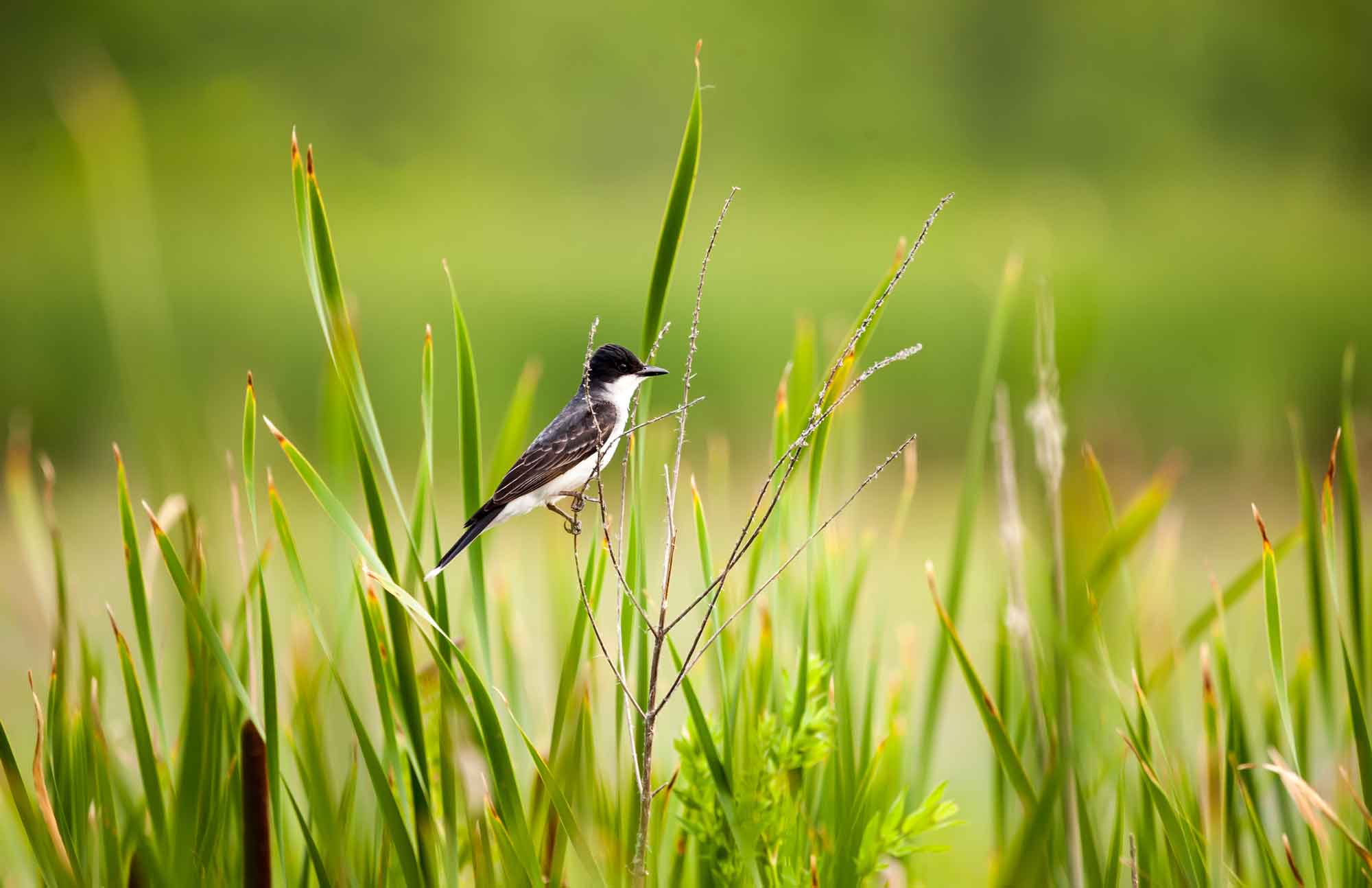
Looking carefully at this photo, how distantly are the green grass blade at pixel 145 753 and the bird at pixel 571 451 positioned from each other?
222 mm

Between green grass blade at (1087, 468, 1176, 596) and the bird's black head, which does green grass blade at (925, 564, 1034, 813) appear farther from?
the bird's black head

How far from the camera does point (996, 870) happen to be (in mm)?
876

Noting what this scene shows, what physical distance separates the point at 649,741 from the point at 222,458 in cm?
48

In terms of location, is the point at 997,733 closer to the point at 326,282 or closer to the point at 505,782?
the point at 505,782

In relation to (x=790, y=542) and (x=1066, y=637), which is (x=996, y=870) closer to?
(x=790, y=542)

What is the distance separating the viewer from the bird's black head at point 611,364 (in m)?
1.13

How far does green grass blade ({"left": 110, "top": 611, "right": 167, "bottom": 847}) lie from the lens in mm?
689

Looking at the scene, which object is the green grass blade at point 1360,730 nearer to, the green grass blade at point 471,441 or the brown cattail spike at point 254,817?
the green grass blade at point 471,441

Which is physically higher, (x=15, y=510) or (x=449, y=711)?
(x=15, y=510)

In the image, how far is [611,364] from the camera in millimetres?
1194

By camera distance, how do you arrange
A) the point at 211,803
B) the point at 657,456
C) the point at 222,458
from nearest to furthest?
the point at 211,803 → the point at 222,458 → the point at 657,456

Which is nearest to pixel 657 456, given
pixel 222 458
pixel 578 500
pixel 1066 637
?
pixel 578 500

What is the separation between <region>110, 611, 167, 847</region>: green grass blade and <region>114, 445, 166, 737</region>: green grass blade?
0.01 m

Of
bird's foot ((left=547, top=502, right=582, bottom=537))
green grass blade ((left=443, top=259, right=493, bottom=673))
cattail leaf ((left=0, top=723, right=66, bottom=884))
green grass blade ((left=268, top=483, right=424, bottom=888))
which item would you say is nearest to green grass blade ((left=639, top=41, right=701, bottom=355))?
green grass blade ((left=443, top=259, right=493, bottom=673))
